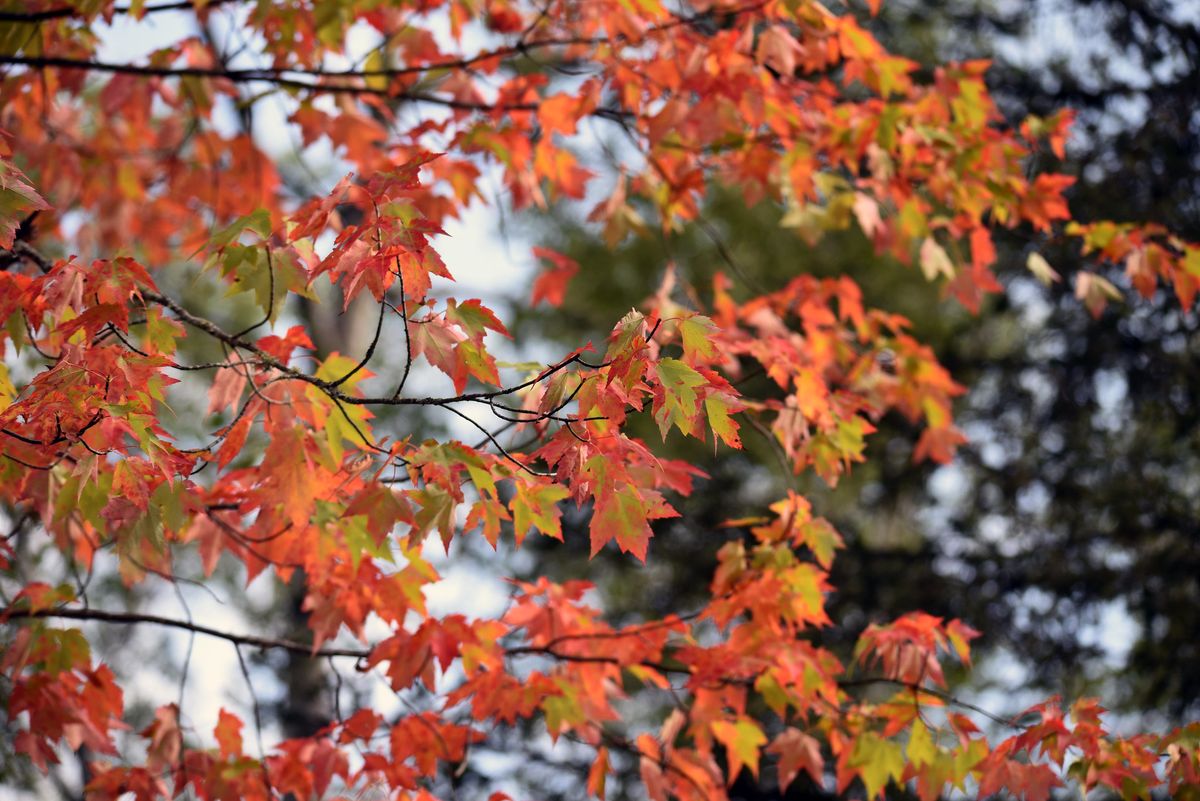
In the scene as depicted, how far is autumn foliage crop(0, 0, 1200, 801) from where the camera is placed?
8.12 ft

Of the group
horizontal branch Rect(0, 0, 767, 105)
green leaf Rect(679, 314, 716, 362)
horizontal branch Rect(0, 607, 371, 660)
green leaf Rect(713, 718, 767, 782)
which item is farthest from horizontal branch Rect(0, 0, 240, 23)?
green leaf Rect(713, 718, 767, 782)

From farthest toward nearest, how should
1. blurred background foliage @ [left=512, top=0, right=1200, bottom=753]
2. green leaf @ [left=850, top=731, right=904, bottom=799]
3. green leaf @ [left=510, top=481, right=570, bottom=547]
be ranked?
blurred background foliage @ [left=512, top=0, right=1200, bottom=753], green leaf @ [left=850, top=731, right=904, bottom=799], green leaf @ [left=510, top=481, right=570, bottom=547]

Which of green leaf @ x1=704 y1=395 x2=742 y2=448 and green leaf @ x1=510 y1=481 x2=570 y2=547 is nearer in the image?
green leaf @ x1=704 y1=395 x2=742 y2=448

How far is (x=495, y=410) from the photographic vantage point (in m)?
2.82

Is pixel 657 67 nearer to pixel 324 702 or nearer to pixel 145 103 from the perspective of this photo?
pixel 145 103

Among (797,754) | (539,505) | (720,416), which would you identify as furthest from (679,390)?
(797,754)

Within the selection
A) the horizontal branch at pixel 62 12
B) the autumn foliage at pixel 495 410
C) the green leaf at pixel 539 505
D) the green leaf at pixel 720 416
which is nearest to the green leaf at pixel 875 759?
the autumn foliage at pixel 495 410

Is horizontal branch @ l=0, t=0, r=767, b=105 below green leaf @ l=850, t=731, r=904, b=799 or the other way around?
the other way around

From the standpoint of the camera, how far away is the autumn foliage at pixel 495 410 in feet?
8.12

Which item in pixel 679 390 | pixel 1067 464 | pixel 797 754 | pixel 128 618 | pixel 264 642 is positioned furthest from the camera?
pixel 1067 464

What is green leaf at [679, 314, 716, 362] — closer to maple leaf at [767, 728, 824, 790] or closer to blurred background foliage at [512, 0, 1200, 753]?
maple leaf at [767, 728, 824, 790]

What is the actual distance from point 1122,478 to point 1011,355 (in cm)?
146

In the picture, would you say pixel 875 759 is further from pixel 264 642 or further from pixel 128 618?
pixel 128 618

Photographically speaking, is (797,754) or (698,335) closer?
(698,335)
